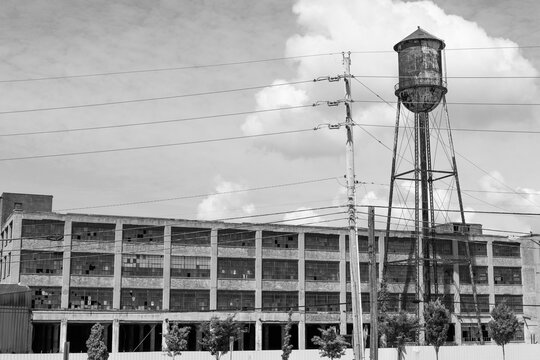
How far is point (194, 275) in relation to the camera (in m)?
66.6

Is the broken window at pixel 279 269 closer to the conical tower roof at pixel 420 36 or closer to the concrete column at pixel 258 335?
the concrete column at pixel 258 335

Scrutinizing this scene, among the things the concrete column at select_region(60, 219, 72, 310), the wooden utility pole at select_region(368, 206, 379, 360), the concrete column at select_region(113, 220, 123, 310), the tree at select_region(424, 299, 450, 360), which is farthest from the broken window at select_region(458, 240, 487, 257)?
the wooden utility pole at select_region(368, 206, 379, 360)

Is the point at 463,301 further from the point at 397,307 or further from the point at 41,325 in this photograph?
the point at 41,325

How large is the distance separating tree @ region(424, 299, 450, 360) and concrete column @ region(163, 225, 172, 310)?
76.6 ft

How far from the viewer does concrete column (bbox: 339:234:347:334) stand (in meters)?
71.4

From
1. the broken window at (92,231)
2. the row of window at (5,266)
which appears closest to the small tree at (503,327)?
the broken window at (92,231)

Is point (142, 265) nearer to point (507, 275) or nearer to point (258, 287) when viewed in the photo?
point (258, 287)

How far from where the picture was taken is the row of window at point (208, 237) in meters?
62.9

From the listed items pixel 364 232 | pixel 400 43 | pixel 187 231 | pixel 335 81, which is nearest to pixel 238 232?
pixel 187 231

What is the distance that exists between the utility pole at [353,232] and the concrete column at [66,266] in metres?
38.5

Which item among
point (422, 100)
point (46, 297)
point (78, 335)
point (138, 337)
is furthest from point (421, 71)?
point (78, 335)

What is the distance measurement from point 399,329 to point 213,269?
18904 mm

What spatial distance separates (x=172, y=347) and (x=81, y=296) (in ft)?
42.0

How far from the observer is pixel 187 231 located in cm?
6694
